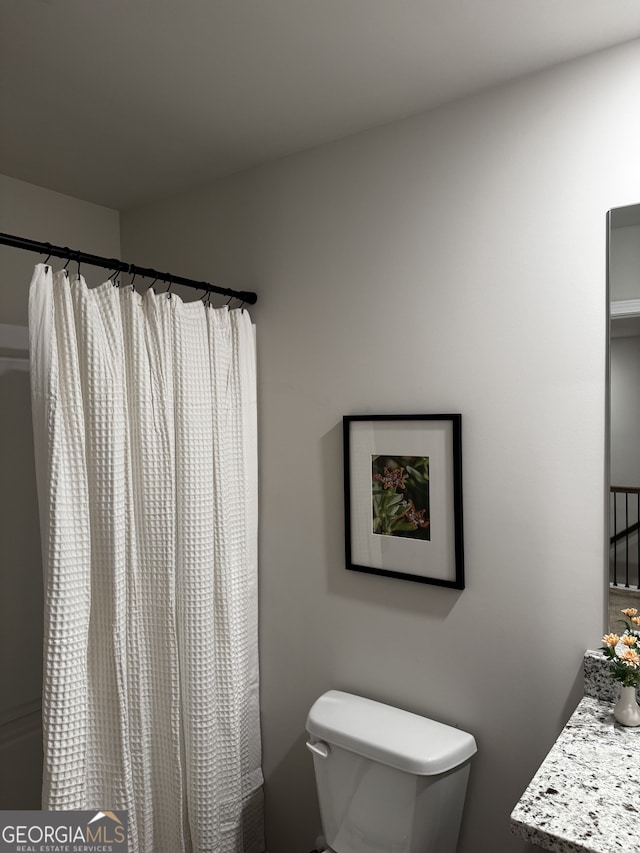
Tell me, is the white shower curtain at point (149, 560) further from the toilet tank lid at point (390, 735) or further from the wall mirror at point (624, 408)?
the wall mirror at point (624, 408)

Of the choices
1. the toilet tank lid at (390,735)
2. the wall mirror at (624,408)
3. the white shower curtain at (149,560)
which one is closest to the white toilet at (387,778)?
the toilet tank lid at (390,735)

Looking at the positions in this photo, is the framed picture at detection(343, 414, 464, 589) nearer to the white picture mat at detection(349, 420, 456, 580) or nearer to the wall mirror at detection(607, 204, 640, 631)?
the white picture mat at detection(349, 420, 456, 580)

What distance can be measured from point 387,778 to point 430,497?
72 cm

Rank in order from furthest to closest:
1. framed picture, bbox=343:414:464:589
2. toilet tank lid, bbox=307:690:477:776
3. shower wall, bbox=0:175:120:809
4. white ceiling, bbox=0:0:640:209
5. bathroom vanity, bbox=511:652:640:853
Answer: shower wall, bbox=0:175:120:809 → framed picture, bbox=343:414:464:589 → toilet tank lid, bbox=307:690:477:776 → white ceiling, bbox=0:0:640:209 → bathroom vanity, bbox=511:652:640:853

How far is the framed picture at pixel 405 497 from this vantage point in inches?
64.8

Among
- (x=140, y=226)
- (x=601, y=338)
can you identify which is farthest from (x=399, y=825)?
(x=140, y=226)

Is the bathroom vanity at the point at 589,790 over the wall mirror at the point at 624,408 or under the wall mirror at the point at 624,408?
under

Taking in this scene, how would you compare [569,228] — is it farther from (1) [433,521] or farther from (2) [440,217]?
(1) [433,521]

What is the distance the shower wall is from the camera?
204 cm

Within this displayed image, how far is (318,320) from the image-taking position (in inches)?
75.5

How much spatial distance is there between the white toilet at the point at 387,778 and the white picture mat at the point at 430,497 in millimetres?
402

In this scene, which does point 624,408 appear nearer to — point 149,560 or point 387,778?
point 387,778

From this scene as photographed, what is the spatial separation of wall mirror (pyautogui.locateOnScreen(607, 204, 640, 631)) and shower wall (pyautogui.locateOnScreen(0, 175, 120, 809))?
1838 mm

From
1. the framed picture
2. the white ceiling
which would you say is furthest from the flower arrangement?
the white ceiling
